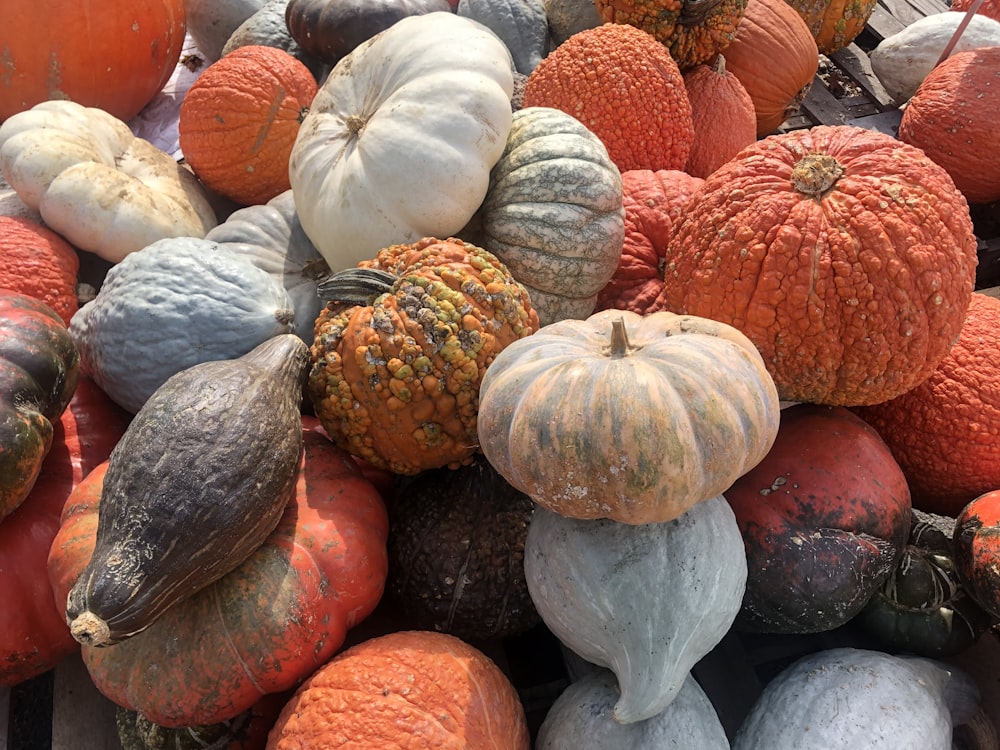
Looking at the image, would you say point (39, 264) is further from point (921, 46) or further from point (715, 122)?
point (921, 46)

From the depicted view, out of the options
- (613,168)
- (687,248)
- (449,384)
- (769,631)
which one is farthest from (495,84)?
(769,631)

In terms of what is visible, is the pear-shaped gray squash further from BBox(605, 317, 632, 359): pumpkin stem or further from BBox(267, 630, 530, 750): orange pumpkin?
BBox(605, 317, 632, 359): pumpkin stem

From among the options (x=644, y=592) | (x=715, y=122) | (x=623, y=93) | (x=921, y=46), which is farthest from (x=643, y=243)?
(x=921, y=46)

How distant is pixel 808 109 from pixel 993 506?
2.38 metres

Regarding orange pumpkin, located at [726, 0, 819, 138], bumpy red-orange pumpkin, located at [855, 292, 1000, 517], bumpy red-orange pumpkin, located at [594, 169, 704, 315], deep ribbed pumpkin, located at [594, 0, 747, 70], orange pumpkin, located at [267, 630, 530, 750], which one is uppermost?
deep ribbed pumpkin, located at [594, 0, 747, 70]

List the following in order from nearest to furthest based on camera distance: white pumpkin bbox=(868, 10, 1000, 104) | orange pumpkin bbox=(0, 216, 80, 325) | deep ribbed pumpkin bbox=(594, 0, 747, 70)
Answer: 1. orange pumpkin bbox=(0, 216, 80, 325)
2. deep ribbed pumpkin bbox=(594, 0, 747, 70)
3. white pumpkin bbox=(868, 10, 1000, 104)

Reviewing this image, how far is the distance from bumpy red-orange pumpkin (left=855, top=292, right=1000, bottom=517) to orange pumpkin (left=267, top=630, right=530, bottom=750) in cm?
127

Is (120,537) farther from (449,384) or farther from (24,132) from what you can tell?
(24,132)

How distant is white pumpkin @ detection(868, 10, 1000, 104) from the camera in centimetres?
327

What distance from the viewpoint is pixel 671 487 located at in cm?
127

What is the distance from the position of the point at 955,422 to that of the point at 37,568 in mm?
2261

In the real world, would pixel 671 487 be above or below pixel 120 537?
above

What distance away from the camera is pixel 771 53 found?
3.10m

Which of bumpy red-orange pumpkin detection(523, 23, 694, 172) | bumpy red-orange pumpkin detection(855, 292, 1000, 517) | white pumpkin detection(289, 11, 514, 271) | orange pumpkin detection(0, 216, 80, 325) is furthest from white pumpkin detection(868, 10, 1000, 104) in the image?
orange pumpkin detection(0, 216, 80, 325)
